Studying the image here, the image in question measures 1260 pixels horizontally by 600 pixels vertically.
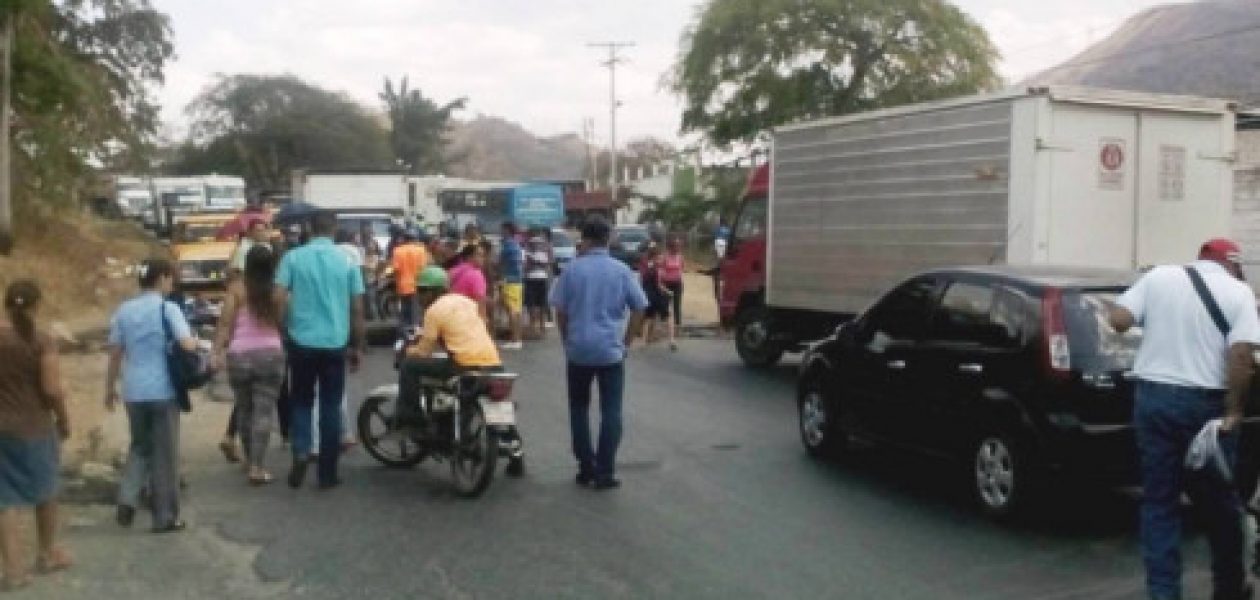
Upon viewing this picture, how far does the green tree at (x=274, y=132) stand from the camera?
91.5 metres

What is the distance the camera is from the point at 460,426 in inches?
363

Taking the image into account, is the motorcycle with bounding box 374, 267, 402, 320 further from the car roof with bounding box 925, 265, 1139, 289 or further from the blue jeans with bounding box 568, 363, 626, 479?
the car roof with bounding box 925, 265, 1139, 289

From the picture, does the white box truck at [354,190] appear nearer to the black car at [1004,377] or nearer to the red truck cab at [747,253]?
the red truck cab at [747,253]

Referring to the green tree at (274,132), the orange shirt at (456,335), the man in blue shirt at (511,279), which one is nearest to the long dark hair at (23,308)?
the orange shirt at (456,335)

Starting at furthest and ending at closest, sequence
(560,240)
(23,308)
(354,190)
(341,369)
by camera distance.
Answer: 1. (354,190)
2. (560,240)
3. (341,369)
4. (23,308)

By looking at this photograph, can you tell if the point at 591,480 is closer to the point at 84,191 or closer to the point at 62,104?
the point at 62,104

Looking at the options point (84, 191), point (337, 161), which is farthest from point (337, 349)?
point (337, 161)

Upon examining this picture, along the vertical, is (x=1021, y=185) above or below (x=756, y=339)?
above

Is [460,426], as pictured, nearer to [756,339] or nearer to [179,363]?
[179,363]

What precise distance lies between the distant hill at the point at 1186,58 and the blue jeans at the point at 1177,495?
7294cm

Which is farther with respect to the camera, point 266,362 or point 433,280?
point 433,280

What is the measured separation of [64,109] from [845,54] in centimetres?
2334

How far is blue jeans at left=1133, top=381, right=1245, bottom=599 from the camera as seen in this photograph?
620cm

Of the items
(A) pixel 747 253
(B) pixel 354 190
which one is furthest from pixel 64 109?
(A) pixel 747 253
